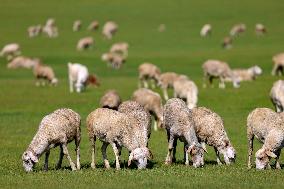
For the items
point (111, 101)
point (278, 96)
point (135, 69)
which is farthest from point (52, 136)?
point (135, 69)

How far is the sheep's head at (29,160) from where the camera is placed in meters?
16.7

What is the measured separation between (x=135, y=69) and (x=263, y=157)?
105ft

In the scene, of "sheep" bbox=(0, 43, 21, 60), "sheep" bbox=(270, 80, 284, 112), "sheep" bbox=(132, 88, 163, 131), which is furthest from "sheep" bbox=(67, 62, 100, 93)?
"sheep" bbox=(0, 43, 21, 60)

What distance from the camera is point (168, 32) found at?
63.2 meters

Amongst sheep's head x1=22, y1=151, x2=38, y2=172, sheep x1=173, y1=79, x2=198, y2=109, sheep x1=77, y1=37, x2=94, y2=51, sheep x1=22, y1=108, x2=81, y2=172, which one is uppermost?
sheep x1=77, y1=37, x2=94, y2=51

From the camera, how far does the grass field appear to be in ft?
52.2

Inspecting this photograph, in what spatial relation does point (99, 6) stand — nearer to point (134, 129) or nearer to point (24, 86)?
point (24, 86)

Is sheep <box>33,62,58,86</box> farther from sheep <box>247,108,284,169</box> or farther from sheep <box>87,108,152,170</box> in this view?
sheep <box>247,108,284,169</box>

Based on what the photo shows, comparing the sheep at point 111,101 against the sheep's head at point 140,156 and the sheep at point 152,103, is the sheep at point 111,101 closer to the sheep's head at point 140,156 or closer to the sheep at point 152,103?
the sheep at point 152,103

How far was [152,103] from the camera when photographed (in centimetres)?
2547

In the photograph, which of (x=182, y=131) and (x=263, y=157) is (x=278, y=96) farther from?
(x=263, y=157)

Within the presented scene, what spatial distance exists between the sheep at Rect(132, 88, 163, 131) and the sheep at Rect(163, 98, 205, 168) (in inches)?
250

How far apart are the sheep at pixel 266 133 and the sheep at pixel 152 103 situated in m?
7.73

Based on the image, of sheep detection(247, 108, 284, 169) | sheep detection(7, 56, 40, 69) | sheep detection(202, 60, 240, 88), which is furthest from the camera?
sheep detection(7, 56, 40, 69)
